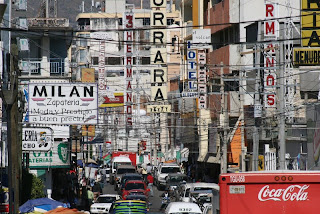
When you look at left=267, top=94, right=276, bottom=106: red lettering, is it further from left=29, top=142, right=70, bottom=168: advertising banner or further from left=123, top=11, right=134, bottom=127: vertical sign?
left=123, top=11, right=134, bottom=127: vertical sign

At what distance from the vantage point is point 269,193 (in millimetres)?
14773

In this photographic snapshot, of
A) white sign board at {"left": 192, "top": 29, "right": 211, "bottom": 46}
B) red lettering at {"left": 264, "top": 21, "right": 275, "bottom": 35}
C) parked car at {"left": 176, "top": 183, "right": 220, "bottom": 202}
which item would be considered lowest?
parked car at {"left": 176, "top": 183, "right": 220, "bottom": 202}

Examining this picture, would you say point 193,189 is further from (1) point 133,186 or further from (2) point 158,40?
(2) point 158,40

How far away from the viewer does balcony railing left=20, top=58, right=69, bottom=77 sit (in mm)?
54406

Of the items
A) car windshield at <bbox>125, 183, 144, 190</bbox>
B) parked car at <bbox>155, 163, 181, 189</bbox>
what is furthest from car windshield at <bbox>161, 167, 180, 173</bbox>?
car windshield at <bbox>125, 183, 144, 190</bbox>

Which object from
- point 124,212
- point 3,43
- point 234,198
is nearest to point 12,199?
point 124,212

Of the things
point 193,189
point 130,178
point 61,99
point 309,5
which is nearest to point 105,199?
point 193,189

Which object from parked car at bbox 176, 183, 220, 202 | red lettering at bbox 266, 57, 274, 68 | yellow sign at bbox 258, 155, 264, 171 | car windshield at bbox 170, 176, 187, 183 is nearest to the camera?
parked car at bbox 176, 183, 220, 202

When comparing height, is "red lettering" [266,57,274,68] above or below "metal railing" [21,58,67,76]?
below

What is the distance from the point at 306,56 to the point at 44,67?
72.5ft

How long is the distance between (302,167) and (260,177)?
22.6 meters

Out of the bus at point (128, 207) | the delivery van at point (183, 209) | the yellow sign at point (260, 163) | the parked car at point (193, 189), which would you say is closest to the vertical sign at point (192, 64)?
the yellow sign at point (260, 163)

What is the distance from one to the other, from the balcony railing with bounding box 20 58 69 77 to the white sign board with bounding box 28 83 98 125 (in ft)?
78.9

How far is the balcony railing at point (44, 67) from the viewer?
5441 cm
